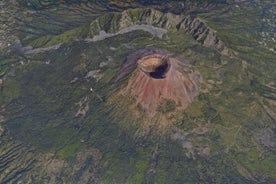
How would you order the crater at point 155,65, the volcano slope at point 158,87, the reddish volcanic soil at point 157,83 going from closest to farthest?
1. the reddish volcanic soil at point 157,83
2. the volcano slope at point 158,87
3. the crater at point 155,65

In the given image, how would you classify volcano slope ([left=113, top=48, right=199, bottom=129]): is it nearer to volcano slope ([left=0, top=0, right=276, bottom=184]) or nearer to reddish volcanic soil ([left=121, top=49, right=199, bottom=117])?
reddish volcanic soil ([left=121, top=49, right=199, bottom=117])

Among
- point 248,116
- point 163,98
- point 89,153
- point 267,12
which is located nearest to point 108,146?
point 89,153

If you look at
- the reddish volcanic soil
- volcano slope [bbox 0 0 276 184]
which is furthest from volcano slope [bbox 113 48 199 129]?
volcano slope [bbox 0 0 276 184]

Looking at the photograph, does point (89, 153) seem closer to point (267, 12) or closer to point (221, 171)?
point (221, 171)

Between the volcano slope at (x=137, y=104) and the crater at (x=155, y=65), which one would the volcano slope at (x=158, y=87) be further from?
the volcano slope at (x=137, y=104)

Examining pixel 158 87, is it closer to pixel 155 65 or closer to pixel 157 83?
pixel 157 83

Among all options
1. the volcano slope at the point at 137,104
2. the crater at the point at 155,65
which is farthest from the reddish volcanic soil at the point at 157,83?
the volcano slope at the point at 137,104

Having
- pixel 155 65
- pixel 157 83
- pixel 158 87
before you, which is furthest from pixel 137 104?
pixel 155 65
